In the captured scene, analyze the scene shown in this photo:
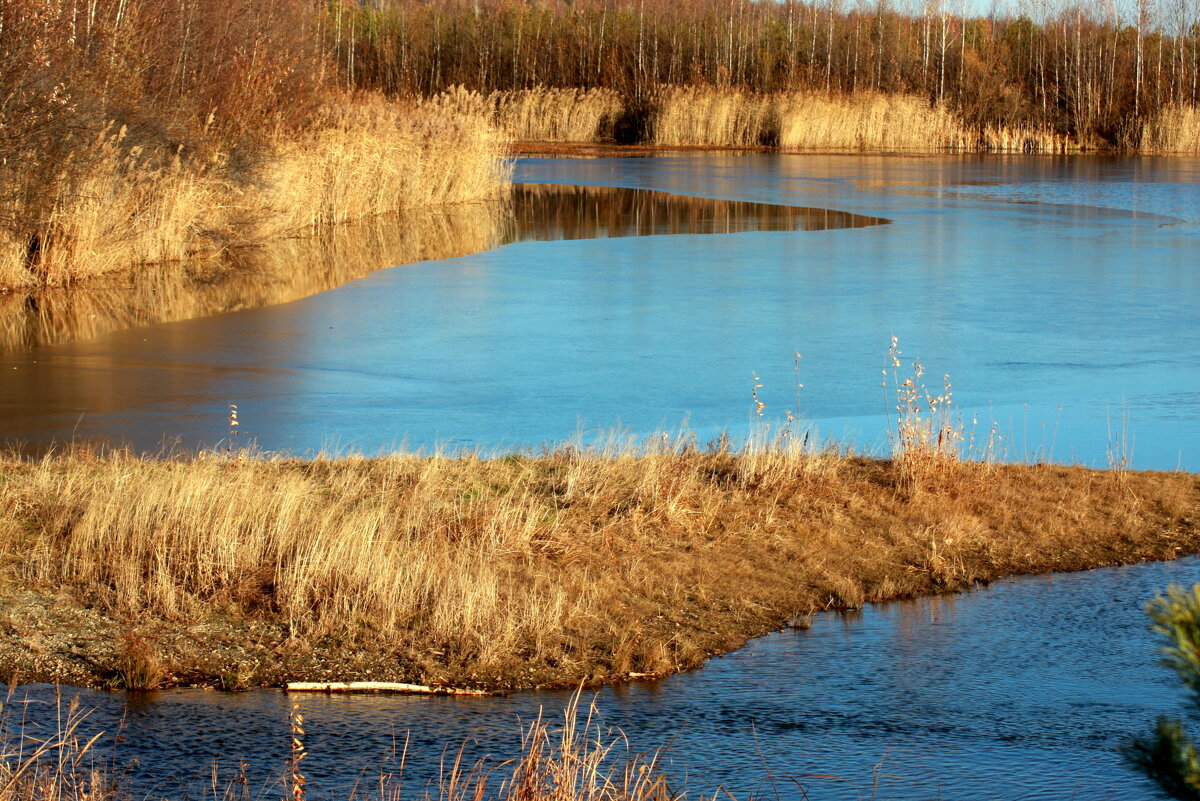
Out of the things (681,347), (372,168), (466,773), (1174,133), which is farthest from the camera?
(1174,133)

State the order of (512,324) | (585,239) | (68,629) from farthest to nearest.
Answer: (585,239) < (512,324) < (68,629)

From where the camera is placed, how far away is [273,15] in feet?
83.9

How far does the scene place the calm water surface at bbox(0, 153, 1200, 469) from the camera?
1066 centimetres

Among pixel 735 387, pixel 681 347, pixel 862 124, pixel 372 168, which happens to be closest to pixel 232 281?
pixel 681 347

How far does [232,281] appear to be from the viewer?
1783cm

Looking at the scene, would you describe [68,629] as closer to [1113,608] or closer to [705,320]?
[1113,608]

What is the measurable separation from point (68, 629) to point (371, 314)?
30.8 feet

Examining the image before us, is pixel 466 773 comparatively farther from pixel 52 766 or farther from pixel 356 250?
pixel 356 250

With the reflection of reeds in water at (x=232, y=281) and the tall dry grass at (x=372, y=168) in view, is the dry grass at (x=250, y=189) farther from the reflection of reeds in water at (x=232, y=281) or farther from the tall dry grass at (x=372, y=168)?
the reflection of reeds in water at (x=232, y=281)

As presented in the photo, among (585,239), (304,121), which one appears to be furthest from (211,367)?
(304,121)

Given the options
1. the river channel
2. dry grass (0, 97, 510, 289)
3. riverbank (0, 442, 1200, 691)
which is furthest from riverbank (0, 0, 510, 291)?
riverbank (0, 442, 1200, 691)

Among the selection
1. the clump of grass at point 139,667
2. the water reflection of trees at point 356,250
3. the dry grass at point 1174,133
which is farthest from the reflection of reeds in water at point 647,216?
the dry grass at point 1174,133

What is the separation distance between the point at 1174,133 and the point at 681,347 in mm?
36334

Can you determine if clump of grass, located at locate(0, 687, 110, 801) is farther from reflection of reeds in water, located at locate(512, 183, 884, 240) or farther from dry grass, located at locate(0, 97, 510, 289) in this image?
reflection of reeds in water, located at locate(512, 183, 884, 240)
